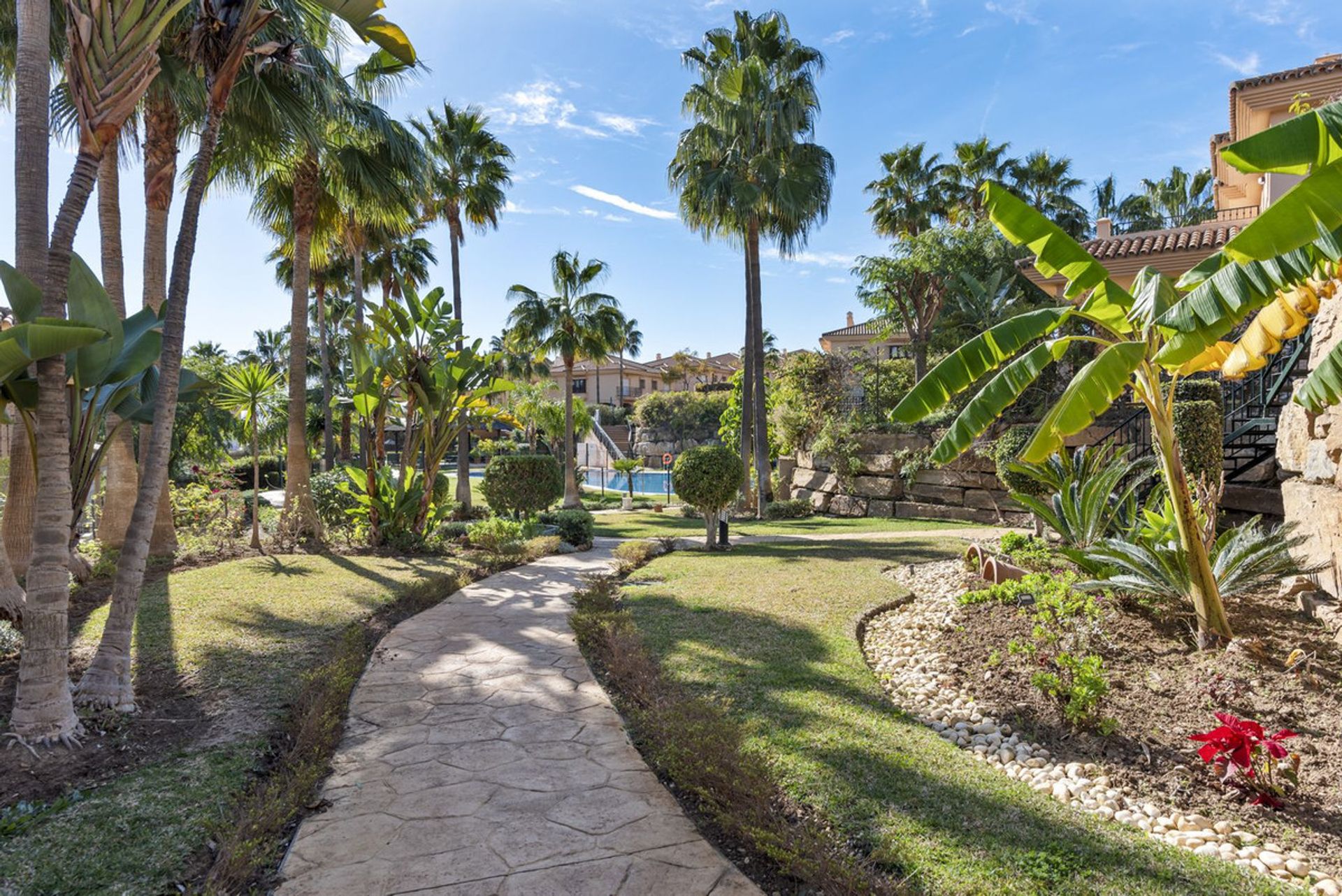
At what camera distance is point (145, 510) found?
14.5 feet

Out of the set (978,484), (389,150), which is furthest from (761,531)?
(389,150)

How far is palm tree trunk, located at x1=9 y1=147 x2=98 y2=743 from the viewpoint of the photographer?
155 inches

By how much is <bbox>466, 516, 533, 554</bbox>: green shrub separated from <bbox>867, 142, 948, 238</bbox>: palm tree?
21.3 m

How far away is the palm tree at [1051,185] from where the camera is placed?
27.3 metres

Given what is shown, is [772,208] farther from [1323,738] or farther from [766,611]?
[1323,738]

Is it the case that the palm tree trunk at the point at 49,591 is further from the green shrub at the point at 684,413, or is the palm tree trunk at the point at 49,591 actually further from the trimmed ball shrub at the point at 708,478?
the green shrub at the point at 684,413

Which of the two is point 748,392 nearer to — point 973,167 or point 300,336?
point 300,336

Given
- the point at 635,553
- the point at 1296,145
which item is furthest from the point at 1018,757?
the point at 635,553

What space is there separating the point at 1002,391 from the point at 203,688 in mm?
6211

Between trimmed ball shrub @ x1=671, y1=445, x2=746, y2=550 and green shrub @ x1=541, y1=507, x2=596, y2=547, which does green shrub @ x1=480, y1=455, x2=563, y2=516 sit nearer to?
green shrub @ x1=541, y1=507, x2=596, y2=547

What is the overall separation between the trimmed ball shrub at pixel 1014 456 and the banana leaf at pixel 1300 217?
727cm

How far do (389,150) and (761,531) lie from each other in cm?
1068

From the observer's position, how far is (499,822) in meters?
3.39

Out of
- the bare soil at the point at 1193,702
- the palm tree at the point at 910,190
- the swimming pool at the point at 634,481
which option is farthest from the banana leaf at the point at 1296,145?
the swimming pool at the point at 634,481
